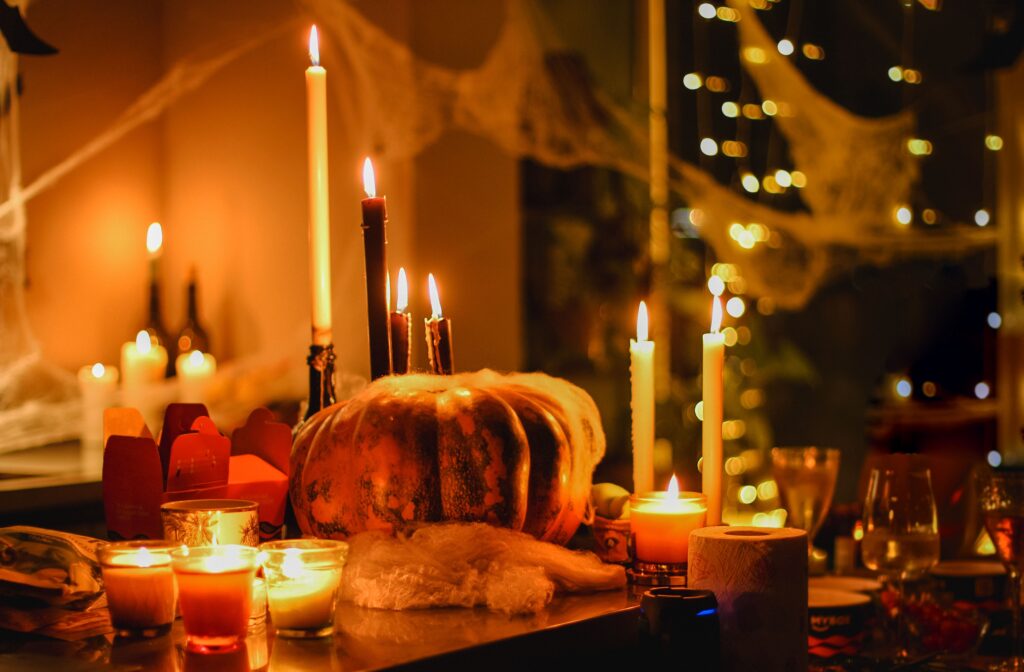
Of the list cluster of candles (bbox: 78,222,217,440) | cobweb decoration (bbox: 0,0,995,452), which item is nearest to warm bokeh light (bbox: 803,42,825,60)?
cobweb decoration (bbox: 0,0,995,452)

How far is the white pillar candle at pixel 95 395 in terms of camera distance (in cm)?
185

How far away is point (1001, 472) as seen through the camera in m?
1.13

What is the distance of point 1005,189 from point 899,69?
0.56 metres

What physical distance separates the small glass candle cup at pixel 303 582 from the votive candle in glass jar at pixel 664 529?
0.28m

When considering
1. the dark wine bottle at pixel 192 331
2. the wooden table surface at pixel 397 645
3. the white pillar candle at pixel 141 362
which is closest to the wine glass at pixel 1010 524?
the wooden table surface at pixel 397 645

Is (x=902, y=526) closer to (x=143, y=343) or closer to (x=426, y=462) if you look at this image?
(x=426, y=462)

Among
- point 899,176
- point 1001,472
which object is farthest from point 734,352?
point 1001,472

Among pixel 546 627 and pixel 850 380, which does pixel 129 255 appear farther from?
pixel 850 380

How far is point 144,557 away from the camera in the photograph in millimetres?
747

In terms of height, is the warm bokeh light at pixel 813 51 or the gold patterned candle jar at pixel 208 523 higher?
the warm bokeh light at pixel 813 51

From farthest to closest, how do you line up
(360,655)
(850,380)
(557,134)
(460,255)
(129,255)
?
(850,380), (557,134), (460,255), (129,255), (360,655)

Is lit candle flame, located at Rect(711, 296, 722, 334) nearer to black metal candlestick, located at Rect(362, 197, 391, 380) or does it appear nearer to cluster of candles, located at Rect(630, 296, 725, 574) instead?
cluster of candles, located at Rect(630, 296, 725, 574)

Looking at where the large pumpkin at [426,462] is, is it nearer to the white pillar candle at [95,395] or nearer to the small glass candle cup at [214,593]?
the small glass candle cup at [214,593]

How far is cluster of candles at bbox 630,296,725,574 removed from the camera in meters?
0.93
